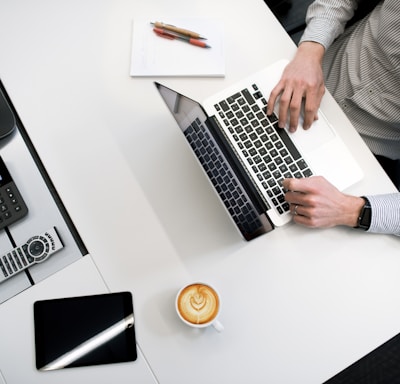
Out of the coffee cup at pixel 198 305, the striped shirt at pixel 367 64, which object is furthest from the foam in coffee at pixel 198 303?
the striped shirt at pixel 367 64

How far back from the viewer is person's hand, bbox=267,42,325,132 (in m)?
0.78

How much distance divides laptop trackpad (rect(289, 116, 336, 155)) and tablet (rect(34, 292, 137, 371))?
0.49 m

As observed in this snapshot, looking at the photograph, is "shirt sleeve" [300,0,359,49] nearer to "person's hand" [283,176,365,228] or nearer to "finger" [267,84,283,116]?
"finger" [267,84,283,116]

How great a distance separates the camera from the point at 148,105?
837mm

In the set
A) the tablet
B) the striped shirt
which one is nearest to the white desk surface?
the tablet

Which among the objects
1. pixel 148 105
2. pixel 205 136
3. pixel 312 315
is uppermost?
pixel 148 105

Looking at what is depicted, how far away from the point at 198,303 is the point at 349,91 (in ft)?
2.20

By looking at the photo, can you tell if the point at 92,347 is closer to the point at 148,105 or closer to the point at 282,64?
the point at 148,105

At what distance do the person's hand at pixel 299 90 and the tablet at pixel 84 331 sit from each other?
20.1 inches

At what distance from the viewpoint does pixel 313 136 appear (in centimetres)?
79

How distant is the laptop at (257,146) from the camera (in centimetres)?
70

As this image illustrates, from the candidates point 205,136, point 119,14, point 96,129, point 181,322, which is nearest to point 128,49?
point 119,14

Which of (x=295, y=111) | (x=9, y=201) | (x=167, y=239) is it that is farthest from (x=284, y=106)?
(x=9, y=201)

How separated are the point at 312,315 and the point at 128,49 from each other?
0.73 meters
